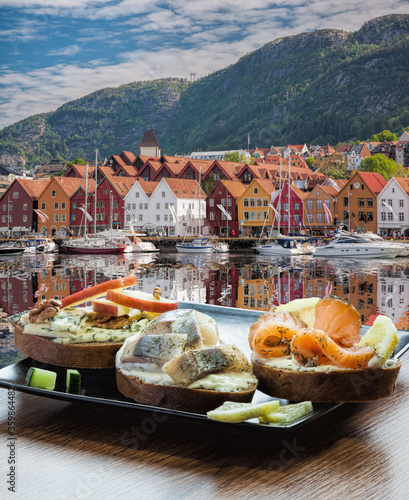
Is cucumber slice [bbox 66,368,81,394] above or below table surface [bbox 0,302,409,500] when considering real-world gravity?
above

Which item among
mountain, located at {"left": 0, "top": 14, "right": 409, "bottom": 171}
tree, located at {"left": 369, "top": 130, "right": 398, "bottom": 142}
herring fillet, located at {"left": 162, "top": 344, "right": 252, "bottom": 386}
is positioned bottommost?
herring fillet, located at {"left": 162, "top": 344, "right": 252, "bottom": 386}

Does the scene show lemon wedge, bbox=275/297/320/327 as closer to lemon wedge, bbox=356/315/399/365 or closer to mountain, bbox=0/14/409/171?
lemon wedge, bbox=356/315/399/365

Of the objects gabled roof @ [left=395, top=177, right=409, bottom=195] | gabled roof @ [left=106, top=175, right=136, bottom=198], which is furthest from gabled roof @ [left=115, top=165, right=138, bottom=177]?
gabled roof @ [left=395, top=177, right=409, bottom=195]

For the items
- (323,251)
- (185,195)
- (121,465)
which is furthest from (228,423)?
(185,195)

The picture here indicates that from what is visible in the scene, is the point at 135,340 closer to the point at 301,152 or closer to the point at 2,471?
the point at 2,471

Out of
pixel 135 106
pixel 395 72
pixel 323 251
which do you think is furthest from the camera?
pixel 135 106

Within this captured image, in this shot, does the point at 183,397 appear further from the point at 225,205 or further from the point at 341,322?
Answer: the point at 225,205

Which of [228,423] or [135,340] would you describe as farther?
[135,340]
